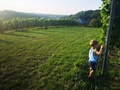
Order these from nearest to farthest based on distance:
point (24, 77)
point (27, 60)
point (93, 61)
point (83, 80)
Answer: point (93, 61) → point (83, 80) → point (24, 77) → point (27, 60)

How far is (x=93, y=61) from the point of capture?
8109 mm

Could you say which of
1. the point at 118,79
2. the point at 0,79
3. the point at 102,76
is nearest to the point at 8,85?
the point at 0,79

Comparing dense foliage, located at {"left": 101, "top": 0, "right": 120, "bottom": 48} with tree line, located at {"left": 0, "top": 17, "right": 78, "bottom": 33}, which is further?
tree line, located at {"left": 0, "top": 17, "right": 78, "bottom": 33}

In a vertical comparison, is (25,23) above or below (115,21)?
below

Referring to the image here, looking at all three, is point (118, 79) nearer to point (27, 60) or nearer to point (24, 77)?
point (24, 77)

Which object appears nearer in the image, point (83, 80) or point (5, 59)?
point (83, 80)

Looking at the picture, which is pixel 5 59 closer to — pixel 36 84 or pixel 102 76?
pixel 36 84

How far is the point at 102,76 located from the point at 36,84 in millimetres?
3364

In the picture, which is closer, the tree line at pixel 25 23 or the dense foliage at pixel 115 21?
the dense foliage at pixel 115 21

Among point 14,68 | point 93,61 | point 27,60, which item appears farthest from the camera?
point 27,60

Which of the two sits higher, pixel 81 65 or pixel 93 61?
pixel 93 61

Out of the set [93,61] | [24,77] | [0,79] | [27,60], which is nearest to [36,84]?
[24,77]

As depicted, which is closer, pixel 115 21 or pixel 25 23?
pixel 115 21

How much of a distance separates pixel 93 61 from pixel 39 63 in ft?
16.6
